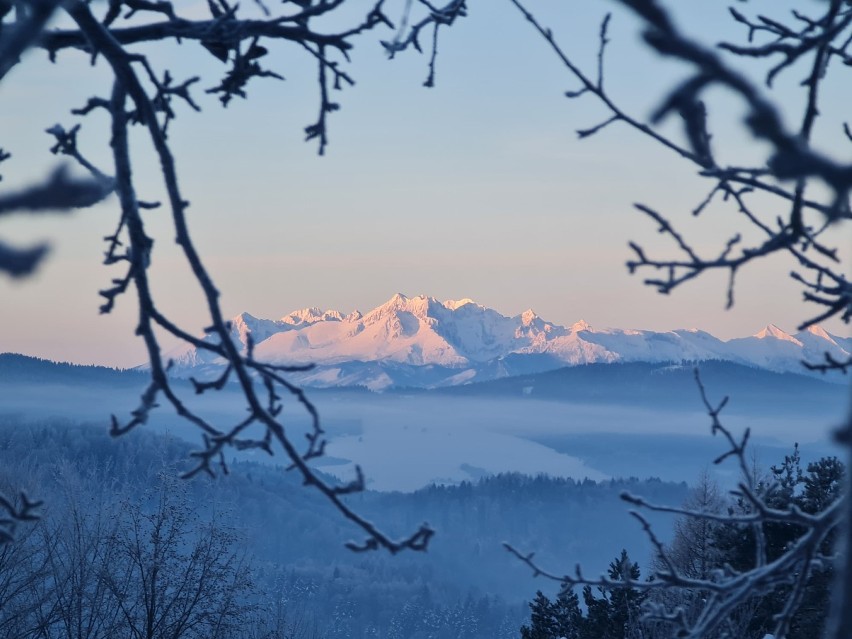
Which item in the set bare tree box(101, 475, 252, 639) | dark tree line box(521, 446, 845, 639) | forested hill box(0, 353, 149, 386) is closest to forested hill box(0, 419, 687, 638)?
bare tree box(101, 475, 252, 639)

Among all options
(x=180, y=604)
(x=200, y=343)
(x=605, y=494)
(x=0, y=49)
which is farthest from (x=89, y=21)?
(x=605, y=494)

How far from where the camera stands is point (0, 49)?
102 centimetres

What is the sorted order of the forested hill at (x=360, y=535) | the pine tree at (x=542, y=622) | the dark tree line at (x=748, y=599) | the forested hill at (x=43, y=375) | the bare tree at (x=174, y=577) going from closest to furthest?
the dark tree line at (x=748, y=599) → the pine tree at (x=542, y=622) → the bare tree at (x=174, y=577) → the forested hill at (x=360, y=535) → the forested hill at (x=43, y=375)

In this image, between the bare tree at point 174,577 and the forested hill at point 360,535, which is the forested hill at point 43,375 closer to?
the forested hill at point 360,535

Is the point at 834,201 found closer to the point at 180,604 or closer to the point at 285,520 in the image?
the point at 180,604

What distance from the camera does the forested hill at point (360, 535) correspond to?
95.4m

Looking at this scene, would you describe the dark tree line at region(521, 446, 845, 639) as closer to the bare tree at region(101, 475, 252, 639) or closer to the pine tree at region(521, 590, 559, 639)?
the pine tree at region(521, 590, 559, 639)

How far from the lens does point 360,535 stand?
16800cm

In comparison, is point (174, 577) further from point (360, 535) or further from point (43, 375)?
point (43, 375)

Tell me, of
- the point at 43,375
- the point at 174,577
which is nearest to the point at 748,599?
the point at 174,577

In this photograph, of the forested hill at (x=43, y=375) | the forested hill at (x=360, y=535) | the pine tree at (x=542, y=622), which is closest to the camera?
the pine tree at (x=542, y=622)

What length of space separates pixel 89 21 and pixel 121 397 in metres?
207

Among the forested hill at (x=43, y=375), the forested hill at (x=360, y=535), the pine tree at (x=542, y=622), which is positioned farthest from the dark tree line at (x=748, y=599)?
the forested hill at (x=43, y=375)

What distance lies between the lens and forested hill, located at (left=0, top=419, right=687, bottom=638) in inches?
3757
